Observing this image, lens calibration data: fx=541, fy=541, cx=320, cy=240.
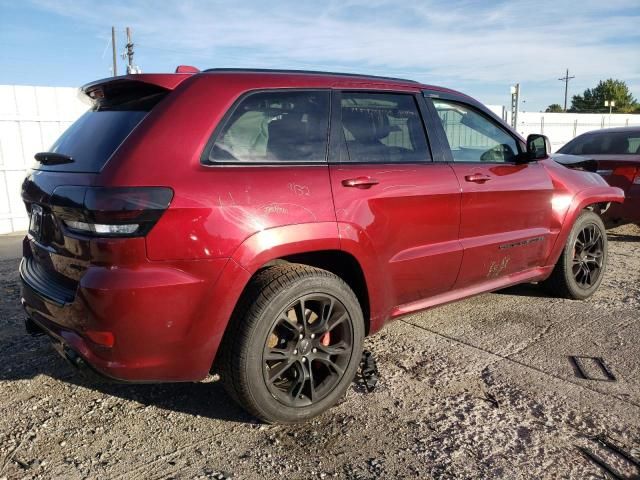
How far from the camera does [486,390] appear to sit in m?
3.20

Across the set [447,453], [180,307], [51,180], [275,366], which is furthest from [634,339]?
[51,180]

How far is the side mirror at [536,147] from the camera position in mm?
4198

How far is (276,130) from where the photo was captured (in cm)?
293

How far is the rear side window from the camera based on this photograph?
2734mm

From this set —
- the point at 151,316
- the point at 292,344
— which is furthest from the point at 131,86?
the point at 292,344

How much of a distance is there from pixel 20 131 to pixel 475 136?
782 centimetres

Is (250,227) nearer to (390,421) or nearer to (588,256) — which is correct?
(390,421)

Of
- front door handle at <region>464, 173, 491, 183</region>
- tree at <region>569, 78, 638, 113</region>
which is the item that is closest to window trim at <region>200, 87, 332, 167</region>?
front door handle at <region>464, 173, 491, 183</region>

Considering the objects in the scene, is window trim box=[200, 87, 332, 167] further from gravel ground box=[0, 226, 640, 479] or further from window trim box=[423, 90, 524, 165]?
gravel ground box=[0, 226, 640, 479]

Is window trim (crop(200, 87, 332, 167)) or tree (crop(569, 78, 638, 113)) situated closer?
window trim (crop(200, 87, 332, 167))

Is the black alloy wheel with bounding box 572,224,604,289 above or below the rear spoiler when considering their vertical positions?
below

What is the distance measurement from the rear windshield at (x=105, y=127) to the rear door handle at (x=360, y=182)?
1061 mm

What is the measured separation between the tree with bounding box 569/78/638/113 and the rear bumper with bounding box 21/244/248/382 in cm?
6930

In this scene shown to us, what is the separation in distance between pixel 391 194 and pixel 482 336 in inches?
59.9
